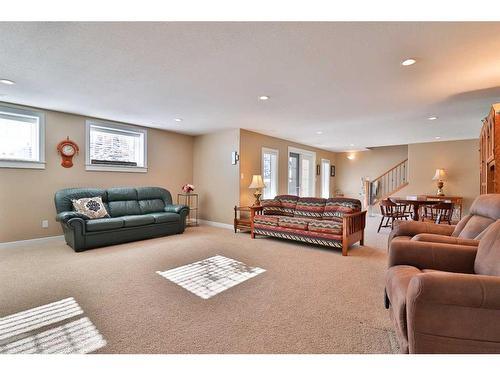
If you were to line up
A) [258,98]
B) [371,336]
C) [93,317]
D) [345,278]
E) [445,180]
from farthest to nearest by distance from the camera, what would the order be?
[445,180]
[258,98]
[345,278]
[93,317]
[371,336]

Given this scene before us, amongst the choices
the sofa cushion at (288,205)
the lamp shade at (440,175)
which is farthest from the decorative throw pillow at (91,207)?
the lamp shade at (440,175)

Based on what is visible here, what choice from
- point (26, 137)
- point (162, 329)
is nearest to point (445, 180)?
point (162, 329)

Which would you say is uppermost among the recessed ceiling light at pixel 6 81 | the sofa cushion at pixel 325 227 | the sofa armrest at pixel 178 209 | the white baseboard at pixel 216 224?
the recessed ceiling light at pixel 6 81

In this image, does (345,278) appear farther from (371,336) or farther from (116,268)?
(116,268)

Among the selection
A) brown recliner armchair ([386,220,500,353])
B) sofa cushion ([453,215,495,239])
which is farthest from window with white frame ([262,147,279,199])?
brown recliner armchair ([386,220,500,353])

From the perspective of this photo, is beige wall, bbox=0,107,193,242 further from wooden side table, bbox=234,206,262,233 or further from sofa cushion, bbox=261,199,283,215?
sofa cushion, bbox=261,199,283,215

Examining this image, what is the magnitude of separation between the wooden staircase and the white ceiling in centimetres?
396

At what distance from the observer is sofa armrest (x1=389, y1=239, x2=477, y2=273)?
1831mm

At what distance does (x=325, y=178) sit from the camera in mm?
9602

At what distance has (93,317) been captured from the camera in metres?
2.00

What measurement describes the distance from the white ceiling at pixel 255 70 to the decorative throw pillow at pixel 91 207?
1.62m

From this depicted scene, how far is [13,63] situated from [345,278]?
432cm

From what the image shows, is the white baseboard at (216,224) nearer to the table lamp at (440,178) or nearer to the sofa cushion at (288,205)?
the sofa cushion at (288,205)

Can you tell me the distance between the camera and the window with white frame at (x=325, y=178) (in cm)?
940
